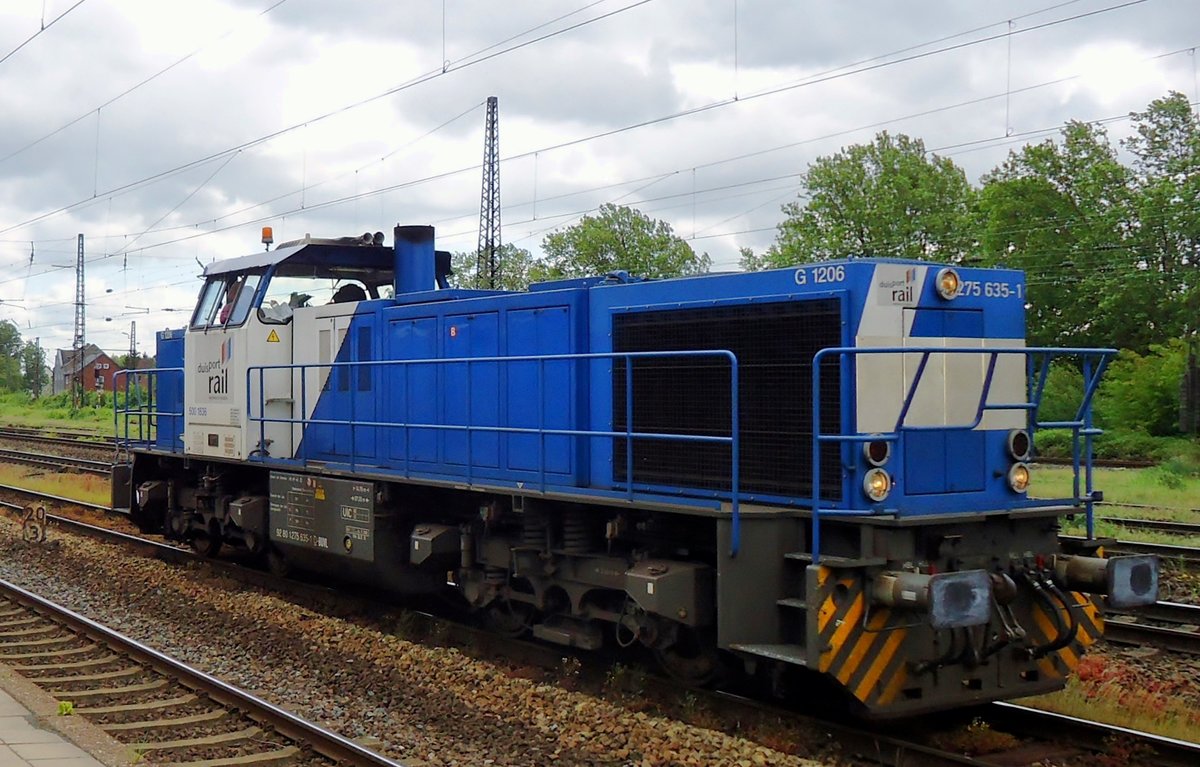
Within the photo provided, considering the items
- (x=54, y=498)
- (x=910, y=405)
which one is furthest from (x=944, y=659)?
(x=54, y=498)

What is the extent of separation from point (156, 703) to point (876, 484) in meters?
4.97

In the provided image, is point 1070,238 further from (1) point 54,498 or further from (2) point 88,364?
(2) point 88,364

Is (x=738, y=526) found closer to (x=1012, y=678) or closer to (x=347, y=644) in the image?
(x=1012, y=678)

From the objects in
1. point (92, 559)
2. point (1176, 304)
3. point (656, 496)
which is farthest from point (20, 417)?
point (656, 496)

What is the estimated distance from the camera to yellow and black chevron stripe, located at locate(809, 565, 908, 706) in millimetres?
5715

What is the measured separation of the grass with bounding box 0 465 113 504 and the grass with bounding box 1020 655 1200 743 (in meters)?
15.6

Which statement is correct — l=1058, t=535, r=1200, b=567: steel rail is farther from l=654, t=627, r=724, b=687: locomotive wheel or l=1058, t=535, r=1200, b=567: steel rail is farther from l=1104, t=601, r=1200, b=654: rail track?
l=654, t=627, r=724, b=687: locomotive wheel

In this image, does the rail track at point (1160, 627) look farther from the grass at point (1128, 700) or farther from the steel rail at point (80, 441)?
the steel rail at point (80, 441)

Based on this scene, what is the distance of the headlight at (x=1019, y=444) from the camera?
6827mm

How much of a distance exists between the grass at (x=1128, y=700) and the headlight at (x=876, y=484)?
1.97m

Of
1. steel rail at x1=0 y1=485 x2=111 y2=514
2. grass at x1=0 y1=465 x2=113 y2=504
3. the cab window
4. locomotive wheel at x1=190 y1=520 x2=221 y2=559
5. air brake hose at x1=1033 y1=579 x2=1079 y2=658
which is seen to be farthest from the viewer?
grass at x1=0 y1=465 x2=113 y2=504

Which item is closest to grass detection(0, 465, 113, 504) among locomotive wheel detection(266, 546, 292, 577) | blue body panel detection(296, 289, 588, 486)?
locomotive wheel detection(266, 546, 292, 577)

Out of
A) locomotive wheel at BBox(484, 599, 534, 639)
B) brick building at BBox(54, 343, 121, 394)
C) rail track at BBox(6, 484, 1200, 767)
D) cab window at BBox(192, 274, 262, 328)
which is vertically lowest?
rail track at BBox(6, 484, 1200, 767)

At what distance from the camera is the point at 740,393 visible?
22.7ft
